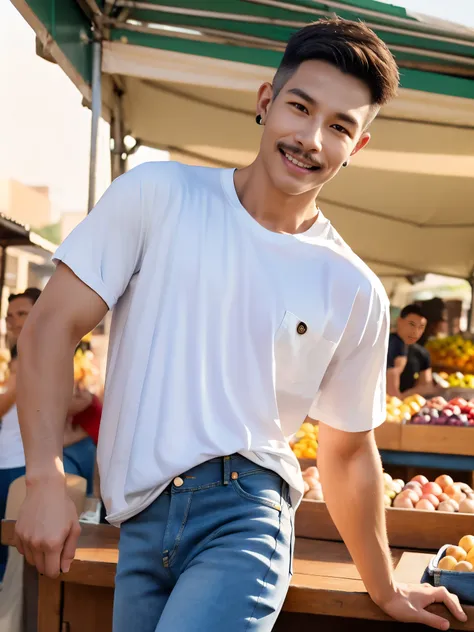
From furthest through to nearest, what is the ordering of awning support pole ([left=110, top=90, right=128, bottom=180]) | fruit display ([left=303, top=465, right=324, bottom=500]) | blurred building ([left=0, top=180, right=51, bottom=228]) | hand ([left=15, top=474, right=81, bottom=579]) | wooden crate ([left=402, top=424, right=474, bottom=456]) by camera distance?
blurred building ([left=0, top=180, right=51, bottom=228]) < awning support pole ([left=110, top=90, right=128, bottom=180]) < wooden crate ([left=402, top=424, right=474, bottom=456]) < fruit display ([left=303, top=465, right=324, bottom=500]) < hand ([left=15, top=474, right=81, bottom=579])

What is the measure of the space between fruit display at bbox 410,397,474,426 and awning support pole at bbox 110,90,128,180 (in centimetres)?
241

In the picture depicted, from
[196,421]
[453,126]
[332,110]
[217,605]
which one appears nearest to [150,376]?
[196,421]

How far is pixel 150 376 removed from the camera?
1461 mm

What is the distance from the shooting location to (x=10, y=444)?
4.27 metres

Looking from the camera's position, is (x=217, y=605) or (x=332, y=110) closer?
(x=217, y=605)

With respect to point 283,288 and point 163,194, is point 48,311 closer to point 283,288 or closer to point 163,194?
point 163,194

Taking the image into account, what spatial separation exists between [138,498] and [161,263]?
0.40 meters

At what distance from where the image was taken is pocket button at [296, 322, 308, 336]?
1.55m

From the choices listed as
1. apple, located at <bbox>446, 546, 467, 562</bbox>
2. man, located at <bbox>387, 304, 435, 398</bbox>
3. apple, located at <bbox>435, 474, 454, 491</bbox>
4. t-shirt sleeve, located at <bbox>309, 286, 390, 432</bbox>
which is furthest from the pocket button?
man, located at <bbox>387, 304, 435, 398</bbox>

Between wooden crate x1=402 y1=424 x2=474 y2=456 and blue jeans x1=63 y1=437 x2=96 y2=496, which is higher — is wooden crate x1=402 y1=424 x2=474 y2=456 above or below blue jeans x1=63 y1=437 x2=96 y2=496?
above

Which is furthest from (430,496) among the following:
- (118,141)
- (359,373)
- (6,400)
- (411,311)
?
(118,141)

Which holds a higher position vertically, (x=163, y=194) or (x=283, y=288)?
(x=163, y=194)

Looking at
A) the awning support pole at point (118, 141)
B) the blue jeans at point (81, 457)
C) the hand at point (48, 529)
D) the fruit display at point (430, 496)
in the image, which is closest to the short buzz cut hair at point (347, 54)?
the hand at point (48, 529)

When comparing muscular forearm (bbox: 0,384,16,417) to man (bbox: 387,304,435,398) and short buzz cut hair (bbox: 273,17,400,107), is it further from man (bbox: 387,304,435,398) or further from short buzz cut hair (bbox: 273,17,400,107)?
short buzz cut hair (bbox: 273,17,400,107)
